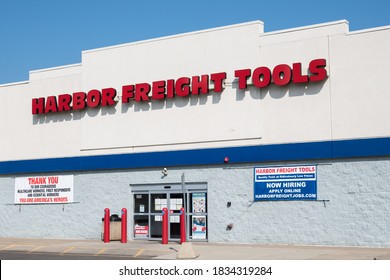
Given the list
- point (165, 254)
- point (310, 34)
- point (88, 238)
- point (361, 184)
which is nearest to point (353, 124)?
point (361, 184)

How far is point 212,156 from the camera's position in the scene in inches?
1111

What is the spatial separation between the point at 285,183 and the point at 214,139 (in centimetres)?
373

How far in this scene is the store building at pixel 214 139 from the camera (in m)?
25.1

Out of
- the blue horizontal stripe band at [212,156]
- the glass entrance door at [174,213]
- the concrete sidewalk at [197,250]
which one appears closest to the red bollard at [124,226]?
the concrete sidewalk at [197,250]

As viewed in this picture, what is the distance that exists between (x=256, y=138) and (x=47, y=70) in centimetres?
1216

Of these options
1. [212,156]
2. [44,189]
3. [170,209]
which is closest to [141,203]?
[170,209]

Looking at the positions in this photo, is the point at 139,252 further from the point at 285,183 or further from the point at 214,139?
the point at 285,183

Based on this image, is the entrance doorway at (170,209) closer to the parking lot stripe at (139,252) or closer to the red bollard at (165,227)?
the red bollard at (165,227)

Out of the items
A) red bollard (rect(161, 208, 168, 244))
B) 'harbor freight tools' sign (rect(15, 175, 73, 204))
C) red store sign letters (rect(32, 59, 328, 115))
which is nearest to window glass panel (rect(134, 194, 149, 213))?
red bollard (rect(161, 208, 168, 244))

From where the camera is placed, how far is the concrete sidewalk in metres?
21.7

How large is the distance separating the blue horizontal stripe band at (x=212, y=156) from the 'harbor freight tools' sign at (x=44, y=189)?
48 centimetres

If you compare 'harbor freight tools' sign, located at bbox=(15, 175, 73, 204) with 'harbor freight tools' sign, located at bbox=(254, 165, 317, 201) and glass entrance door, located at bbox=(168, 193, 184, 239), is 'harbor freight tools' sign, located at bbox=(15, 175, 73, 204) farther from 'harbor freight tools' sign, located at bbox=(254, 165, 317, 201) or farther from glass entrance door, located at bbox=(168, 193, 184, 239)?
'harbor freight tools' sign, located at bbox=(254, 165, 317, 201)

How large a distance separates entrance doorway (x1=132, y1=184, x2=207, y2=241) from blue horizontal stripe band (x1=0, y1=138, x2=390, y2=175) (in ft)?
3.73

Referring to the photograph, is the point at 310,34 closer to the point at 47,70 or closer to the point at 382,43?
the point at 382,43
